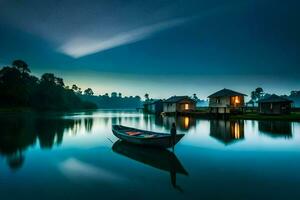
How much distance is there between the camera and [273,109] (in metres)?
45.0

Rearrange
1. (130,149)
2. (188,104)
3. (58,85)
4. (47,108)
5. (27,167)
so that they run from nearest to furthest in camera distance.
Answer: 1. (27,167)
2. (130,149)
3. (188,104)
4. (47,108)
5. (58,85)

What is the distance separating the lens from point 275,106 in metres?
44.5

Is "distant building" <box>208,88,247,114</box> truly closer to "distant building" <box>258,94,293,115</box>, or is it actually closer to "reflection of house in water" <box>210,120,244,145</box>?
"distant building" <box>258,94,293,115</box>

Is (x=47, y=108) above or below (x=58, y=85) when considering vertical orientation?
below

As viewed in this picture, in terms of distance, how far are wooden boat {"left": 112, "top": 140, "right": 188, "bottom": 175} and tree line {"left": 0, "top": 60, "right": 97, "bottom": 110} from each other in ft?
247

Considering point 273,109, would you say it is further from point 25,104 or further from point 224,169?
point 25,104

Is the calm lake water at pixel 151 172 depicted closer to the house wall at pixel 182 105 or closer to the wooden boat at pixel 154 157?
the wooden boat at pixel 154 157

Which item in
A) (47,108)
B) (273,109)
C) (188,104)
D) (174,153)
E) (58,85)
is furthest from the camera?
(58,85)

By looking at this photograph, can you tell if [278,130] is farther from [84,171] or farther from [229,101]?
[84,171]

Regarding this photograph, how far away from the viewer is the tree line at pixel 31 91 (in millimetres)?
77338

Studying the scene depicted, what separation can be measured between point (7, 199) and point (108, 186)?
12.1 feet

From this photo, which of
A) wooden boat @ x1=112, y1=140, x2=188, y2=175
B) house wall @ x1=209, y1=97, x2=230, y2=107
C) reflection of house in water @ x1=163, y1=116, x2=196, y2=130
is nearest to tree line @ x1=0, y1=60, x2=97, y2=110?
reflection of house in water @ x1=163, y1=116, x2=196, y2=130

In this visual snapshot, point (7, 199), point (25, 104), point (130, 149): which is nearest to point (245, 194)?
point (7, 199)

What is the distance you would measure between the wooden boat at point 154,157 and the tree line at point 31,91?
247ft
